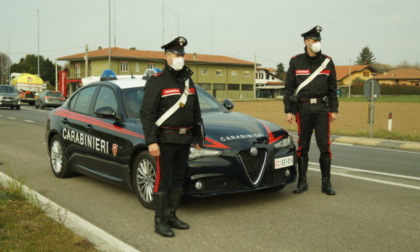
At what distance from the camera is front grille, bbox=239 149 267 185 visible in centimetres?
541

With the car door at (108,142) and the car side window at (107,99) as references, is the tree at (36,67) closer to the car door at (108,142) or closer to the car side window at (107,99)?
the car side window at (107,99)

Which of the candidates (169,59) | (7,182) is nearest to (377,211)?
Result: (169,59)

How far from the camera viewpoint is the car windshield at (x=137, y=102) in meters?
6.27

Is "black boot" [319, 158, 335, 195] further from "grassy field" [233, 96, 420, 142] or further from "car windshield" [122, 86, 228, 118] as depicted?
"grassy field" [233, 96, 420, 142]

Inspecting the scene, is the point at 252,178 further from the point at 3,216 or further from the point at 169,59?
the point at 3,216

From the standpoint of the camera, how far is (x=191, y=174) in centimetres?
522

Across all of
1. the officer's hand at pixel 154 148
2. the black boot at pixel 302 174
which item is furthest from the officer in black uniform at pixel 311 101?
the officer's hand at pixel 154 148

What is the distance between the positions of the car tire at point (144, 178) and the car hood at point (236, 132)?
68 cm

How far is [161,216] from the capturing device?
4.73m

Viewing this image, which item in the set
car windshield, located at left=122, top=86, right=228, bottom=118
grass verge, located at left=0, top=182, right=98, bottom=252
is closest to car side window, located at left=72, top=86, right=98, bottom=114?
car windshield, located at left=122, top=86, right=228, bottom=118

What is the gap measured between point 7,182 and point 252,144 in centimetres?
338

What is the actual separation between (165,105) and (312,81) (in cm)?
246

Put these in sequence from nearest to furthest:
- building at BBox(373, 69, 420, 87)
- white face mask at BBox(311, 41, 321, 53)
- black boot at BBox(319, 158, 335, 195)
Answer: white face mask at BBox(311, 41, 321, 53) → black boot at BBox(319, 158, 335, 195) → building at BBox(373, 69, 420, 87)

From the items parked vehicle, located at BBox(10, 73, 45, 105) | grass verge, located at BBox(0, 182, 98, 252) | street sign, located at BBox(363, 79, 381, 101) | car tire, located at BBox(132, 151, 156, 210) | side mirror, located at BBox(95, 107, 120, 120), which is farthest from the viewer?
parked vehicle, located at BBox(10, 73, 45, 105)
